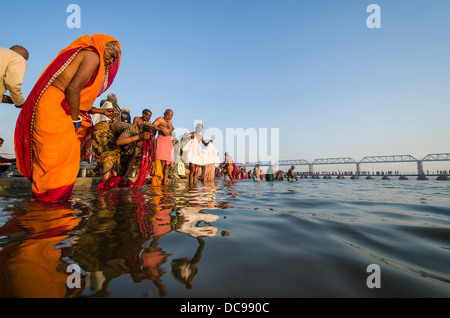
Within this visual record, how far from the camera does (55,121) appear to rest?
239 centimetres

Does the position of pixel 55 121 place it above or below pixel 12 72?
below

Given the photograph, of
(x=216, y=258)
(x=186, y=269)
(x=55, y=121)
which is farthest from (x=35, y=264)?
(x=55, y=121)

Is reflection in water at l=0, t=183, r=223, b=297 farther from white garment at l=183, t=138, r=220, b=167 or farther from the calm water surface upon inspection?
white garment at l=183, t=138, r=220, b=167

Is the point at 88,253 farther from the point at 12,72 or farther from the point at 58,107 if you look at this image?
the point at 12,72

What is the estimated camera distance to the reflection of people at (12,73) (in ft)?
9.69

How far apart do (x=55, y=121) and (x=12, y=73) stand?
61.0 inches

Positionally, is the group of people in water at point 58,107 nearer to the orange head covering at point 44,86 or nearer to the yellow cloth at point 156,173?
the orange head covering at point 44,86

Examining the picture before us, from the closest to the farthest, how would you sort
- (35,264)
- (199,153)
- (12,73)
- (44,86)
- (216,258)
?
1. (35,264)
2. (216,258)
3. (44,86)
4. (12,73)
5. (199,153)

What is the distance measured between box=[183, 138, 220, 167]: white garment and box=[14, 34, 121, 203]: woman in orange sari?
4.51m

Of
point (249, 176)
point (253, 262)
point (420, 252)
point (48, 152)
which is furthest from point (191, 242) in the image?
point (249, 176)

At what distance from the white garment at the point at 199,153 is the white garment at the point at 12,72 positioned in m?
4.48

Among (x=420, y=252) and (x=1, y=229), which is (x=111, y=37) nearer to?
(x=1, y=229)

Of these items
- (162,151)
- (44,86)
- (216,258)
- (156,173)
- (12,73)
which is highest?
(12,73)

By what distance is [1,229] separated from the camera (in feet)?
3.90
